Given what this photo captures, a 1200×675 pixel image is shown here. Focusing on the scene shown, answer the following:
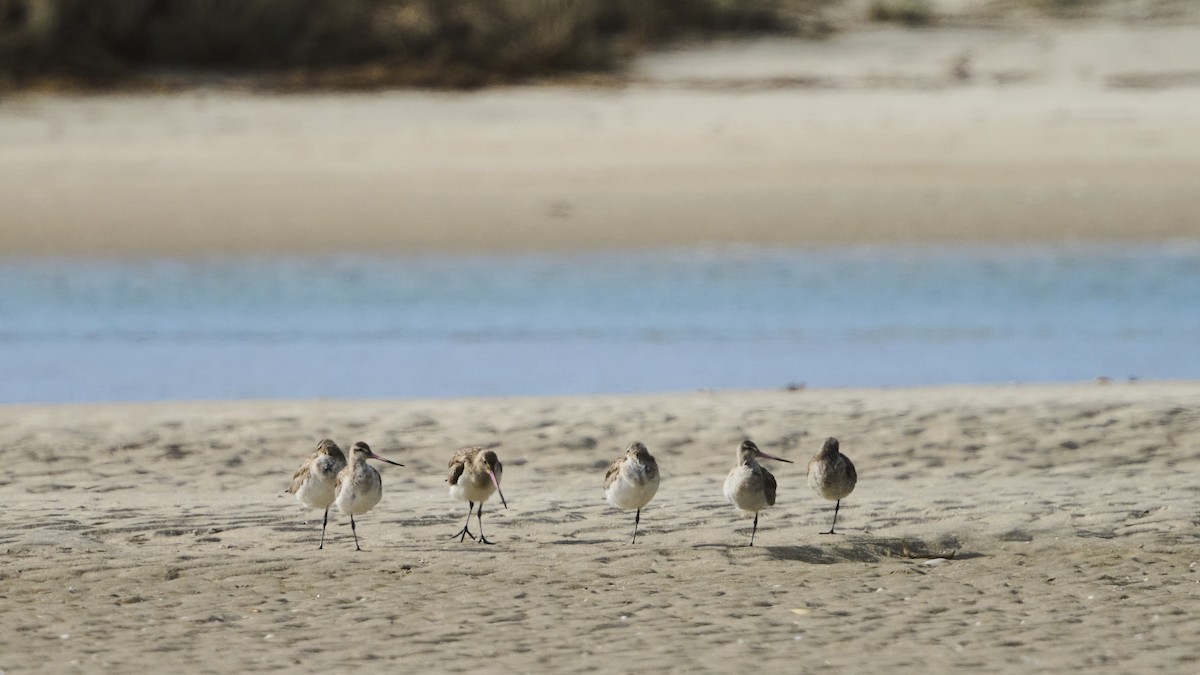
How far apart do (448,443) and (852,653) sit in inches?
121

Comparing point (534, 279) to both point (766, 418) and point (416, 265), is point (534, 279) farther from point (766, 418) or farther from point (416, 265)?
point (766, 418)

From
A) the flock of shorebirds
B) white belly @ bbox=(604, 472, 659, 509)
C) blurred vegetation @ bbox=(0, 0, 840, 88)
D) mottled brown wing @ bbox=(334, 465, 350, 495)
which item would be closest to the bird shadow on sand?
the flock of shorebirds

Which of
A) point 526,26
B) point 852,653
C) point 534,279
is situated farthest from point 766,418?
point 526,26

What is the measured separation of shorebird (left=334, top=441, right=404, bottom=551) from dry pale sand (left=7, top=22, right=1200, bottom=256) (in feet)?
24.9

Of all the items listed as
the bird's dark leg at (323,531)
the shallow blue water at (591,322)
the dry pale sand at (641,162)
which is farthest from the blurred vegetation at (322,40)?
the bird's dark leg at (323,531)

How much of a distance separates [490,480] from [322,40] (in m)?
13.8

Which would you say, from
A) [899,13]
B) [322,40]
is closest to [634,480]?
[322,40]

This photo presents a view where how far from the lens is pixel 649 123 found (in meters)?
16.1

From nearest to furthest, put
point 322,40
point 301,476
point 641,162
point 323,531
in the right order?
1. point 301,476
2. point 323,531
3. point 641,162
4. point 322,40

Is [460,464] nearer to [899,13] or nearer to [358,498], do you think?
[358,498]

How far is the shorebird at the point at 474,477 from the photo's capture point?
20.1 feet

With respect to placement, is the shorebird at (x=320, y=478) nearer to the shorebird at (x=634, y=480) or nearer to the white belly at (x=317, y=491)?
the white belly at (x=317, y=491)

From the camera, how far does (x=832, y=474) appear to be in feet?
20.3

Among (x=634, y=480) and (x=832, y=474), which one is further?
(x=832, y=474)
